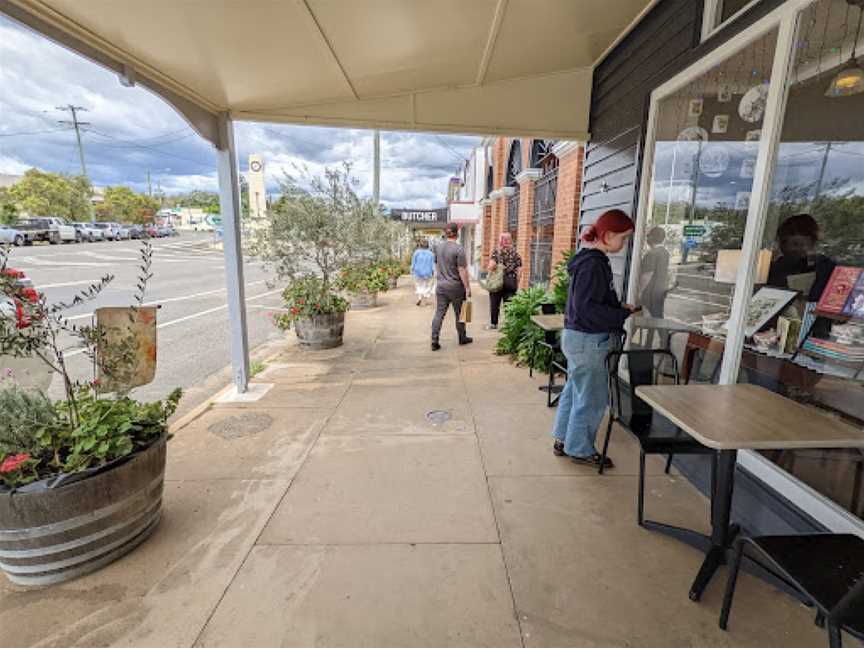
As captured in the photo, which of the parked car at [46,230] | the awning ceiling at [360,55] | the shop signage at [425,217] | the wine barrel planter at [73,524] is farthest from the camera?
the shop signage at [425,217]

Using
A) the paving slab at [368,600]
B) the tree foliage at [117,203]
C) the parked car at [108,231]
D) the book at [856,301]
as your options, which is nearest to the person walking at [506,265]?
the book at [856,301]

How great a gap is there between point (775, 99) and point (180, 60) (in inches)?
151

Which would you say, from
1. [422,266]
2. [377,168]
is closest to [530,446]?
[422,266]

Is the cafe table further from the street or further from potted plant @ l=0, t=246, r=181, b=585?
the street

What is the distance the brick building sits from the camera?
19.7 ft

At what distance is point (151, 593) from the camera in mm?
2031

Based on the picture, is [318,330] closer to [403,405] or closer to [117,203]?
[403,405]

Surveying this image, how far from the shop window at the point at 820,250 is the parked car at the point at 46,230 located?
34875 mm

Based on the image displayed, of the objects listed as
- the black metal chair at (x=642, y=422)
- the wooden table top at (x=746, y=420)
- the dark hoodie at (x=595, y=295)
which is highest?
the dark hoodie at (x=595, y=295)

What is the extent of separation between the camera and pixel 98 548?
213 centimetres

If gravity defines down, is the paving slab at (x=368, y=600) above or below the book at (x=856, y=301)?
below

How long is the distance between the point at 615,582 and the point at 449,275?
450 centimetres

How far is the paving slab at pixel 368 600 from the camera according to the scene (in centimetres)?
180

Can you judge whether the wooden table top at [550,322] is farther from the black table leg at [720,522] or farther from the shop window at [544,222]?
the shop window at [544,222]
